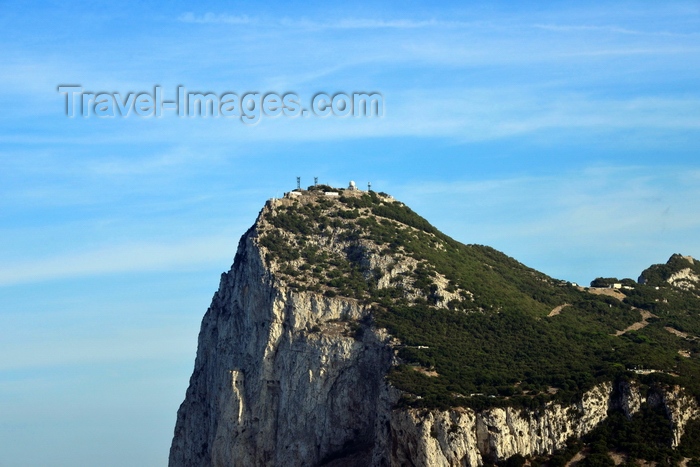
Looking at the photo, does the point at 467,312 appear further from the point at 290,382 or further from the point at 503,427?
the point at 503,427

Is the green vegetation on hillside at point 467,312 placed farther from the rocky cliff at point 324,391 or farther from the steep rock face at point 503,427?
the steep rock face at point 503,427

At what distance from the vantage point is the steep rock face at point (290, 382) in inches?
5468

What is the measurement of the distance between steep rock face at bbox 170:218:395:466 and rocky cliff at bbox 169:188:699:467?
105 millimetres

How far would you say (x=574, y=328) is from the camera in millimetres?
154250

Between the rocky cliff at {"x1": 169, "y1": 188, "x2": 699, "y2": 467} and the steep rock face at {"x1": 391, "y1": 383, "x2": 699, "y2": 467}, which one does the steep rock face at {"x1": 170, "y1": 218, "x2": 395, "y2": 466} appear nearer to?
the rocky cliff at {"x1": 169, "y1": 188, "x2": 699, "y2": 467}

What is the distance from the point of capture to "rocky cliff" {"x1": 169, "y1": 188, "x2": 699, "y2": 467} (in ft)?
415

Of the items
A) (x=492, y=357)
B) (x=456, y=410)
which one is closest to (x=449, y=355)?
(x=492, y=357)

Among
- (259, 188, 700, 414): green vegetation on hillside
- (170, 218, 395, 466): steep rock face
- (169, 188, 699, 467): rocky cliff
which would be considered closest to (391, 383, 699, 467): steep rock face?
(169, 188, 699, 467): rocky cliff

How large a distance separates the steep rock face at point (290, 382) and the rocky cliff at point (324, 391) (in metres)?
0.10

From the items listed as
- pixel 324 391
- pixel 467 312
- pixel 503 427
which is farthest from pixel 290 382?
pixel 503 427

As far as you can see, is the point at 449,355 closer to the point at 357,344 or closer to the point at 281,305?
the point at 357,344

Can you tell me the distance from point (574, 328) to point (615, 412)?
24.0 metres

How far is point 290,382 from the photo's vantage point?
465 ft

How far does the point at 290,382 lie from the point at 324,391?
13.8ft
